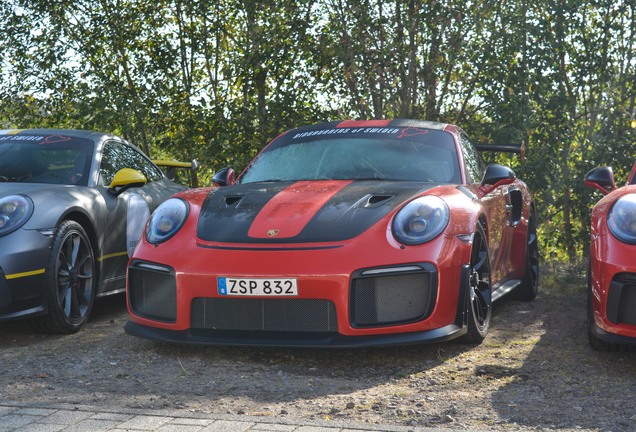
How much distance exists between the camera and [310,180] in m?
5.87

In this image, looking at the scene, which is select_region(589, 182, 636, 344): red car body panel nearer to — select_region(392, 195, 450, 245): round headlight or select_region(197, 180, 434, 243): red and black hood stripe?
select_region(392, 195, 450, 245): round headlight

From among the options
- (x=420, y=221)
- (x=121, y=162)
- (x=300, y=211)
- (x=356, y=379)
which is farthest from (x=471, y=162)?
(x=121, y=162)

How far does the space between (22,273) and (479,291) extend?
265 cm

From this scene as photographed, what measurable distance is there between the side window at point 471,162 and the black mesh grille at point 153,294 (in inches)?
81.0

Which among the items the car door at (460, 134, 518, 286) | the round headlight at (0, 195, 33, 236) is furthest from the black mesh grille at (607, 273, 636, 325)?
the round headlight at (0, 195, 33, 236)

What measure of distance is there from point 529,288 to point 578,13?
164 inches

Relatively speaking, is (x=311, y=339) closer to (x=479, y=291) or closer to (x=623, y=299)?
(x=479, y=291)

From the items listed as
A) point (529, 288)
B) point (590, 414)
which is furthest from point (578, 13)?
point (590, 414)

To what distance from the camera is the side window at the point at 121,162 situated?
6.87 meters

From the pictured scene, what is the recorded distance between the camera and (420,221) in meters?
4.91

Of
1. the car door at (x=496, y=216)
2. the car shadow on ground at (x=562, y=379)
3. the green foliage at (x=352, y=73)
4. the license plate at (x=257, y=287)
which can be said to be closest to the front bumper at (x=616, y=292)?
the car shadow on ground at (x=562, y=379)

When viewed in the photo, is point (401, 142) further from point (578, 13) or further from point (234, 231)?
point (578, 13)

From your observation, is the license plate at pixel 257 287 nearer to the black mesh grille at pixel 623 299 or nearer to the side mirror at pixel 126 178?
the black mesh grille at pixel 623 299

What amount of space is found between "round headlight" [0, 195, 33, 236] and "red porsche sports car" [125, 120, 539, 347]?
768 millimetres
